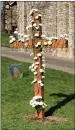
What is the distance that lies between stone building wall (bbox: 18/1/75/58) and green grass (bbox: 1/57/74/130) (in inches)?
288

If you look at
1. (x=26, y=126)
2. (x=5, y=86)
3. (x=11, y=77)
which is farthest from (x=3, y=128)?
(x=11, y=77)

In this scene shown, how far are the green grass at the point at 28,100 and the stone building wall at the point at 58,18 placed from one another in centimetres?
733

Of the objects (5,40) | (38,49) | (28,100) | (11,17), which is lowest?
(5,40)

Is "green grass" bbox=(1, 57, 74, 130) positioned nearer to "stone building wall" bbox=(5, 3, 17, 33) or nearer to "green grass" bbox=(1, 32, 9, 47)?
"green grass" bbox=(1, 32, 9, 47)

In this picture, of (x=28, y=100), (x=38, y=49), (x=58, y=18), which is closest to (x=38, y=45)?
(x=38, y=49)

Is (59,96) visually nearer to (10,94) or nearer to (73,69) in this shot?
(10,94)

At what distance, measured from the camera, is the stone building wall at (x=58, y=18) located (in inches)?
915

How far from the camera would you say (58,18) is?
2508 cm

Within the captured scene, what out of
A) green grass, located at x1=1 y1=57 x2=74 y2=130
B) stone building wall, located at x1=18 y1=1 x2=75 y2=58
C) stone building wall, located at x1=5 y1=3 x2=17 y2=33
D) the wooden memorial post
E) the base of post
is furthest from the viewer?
stone building wall, located at x1=5 y1=3 x2=17 y2=33

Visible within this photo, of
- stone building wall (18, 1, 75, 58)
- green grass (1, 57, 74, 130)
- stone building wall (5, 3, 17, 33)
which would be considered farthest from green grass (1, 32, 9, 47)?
green grass (1, 57, 74, 130)

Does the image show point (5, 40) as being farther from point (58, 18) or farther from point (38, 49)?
point (38, 49)

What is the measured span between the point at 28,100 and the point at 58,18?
14608mm

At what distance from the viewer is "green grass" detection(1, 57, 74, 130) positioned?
833 centimetres

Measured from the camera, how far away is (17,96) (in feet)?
37.4
